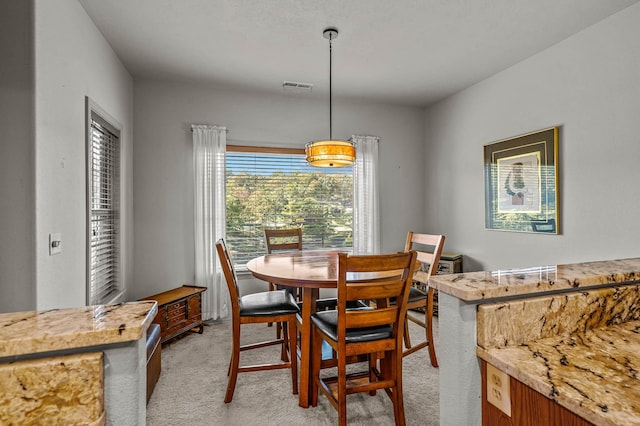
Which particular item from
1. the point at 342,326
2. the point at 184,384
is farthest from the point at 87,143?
the point at 342,326

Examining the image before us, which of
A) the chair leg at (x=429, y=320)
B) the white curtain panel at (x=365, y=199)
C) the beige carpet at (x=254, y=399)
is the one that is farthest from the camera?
the white curtain panel at (x=365, y=199)

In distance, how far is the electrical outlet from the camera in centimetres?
83

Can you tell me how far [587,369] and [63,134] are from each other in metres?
2.65

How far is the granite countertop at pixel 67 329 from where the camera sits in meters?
0.62

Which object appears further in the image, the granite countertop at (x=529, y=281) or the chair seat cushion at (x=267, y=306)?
the chair seat cushion at (x=267, y=306)

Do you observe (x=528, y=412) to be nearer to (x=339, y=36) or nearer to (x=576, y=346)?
(x=576, y=346)

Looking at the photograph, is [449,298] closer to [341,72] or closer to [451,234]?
[341,72]

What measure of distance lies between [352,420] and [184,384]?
4.10ft

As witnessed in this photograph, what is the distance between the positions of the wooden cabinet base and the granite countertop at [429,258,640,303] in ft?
0.65

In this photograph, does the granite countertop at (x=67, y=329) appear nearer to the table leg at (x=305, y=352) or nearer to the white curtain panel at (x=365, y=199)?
the table leg at (x=305, y=352)

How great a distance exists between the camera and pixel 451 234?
410 centimetres

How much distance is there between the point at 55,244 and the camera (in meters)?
1.90

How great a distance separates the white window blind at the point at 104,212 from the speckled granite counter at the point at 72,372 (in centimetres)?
227

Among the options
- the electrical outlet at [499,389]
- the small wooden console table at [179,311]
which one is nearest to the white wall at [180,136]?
the small wooden console table at [179,311]
